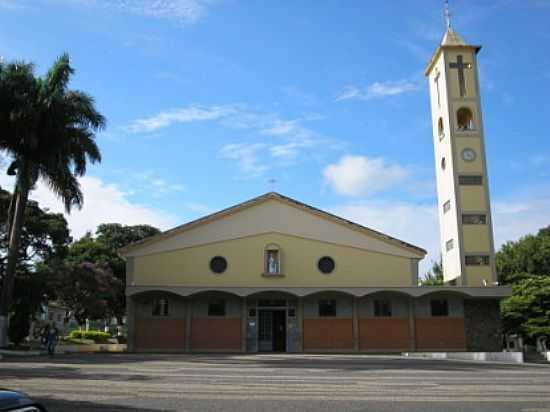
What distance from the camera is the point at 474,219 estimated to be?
34750 millimetres

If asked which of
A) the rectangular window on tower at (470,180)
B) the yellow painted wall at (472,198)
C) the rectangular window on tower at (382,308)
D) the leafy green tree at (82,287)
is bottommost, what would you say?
the rectangular window on tower at (382,308)

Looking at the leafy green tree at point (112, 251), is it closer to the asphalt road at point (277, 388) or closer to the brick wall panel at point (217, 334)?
the brick wall panel at point (217, 334)

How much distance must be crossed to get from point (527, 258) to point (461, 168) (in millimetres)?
20868

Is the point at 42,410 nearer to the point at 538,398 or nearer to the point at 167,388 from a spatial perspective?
the point at 167,388

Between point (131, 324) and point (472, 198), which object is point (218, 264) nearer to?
point (131, 324)

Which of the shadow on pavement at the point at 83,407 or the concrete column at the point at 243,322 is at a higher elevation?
the concrete column at the point at 243,322

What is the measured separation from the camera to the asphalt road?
9.53 m

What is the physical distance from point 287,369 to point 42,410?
1213 cm

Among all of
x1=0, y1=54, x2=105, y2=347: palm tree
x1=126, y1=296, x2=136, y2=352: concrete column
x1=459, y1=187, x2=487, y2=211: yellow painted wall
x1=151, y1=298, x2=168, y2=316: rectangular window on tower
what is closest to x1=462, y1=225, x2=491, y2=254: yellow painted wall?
x1=459, y1=187, x2=487, y2=211: yellow painted wall

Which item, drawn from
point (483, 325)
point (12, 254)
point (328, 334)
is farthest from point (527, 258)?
point (12, 254)

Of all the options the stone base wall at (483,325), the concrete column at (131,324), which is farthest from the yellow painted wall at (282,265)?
the stone base wall at (483,325)

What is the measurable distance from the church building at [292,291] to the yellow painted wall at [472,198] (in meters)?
3.11

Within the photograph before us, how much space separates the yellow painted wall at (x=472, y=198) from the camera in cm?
3494

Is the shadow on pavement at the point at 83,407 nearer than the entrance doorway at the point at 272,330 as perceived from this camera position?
Yes
